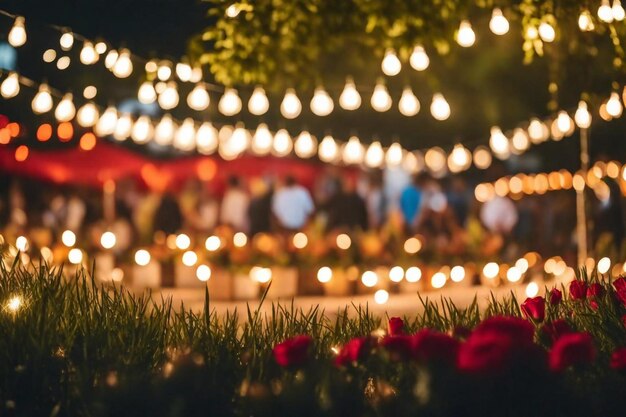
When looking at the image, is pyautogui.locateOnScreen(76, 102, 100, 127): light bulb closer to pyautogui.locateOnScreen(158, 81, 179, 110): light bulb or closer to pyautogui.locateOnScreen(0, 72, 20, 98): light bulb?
pyautogui.locateOnScreen(158, 81, 179, 110): light bulb

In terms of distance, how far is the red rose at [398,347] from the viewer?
11.0ft

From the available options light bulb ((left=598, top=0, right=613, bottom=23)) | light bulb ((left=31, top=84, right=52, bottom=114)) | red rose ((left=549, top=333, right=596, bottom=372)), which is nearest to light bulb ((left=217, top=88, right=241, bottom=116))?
light bulb ((left=31, top=84, right=52, bottom=114))

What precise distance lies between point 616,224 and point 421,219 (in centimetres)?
388

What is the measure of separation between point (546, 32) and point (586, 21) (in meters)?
0.45

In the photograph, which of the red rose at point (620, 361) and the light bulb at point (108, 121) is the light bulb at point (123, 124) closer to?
the light bulb at point (108, 121)

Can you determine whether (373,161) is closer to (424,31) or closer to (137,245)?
(137,245)

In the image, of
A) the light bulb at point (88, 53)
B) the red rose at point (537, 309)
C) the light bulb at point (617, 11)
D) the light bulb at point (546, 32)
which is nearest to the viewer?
the red rose at point (537, 309)

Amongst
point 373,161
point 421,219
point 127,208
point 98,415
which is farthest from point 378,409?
point 373,161

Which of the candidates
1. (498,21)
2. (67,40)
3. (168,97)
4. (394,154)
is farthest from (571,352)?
(394,154)

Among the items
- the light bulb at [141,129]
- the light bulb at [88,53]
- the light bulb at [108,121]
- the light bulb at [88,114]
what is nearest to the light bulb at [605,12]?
the light bulb at [88,53]

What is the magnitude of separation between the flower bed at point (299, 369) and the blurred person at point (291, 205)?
12381mm

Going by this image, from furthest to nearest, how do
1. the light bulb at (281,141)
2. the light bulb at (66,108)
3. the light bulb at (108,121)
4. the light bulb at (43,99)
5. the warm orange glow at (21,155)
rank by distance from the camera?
the warm orange glow at (21,155), the light bulb at (281,141), the light bulb at (108,121), the light bulb at (66,108), the light bulb at (43,99)

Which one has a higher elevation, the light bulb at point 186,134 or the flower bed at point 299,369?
the light bulb at point 186,134

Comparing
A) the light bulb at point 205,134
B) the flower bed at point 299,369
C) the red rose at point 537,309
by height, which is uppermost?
the light bulb at point 205,134
